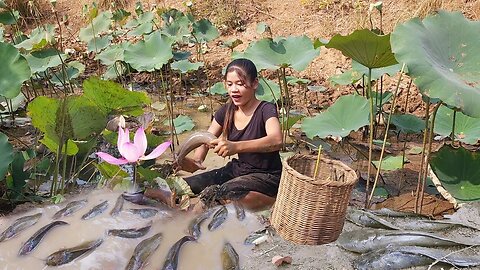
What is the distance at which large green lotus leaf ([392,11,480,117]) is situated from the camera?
2.13 m

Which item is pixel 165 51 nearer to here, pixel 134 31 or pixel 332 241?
pixel 134 31

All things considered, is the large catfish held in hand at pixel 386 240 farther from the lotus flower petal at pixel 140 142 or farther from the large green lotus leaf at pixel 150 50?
the large green lotus leaf at pixel 150 50

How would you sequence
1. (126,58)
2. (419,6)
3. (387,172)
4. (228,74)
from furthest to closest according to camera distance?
(419,6)
(126,58)
(387,172)
(228,74)

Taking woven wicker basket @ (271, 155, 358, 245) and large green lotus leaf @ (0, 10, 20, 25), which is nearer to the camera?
woven wicker basket @ (271, 155, 358, 245)

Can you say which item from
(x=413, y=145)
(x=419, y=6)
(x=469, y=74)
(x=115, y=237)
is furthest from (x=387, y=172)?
(x=419, y=6)

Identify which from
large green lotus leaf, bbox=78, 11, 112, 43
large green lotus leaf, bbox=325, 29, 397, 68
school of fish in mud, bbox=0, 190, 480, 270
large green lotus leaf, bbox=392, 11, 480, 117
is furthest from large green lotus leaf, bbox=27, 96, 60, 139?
large green lotus leaf, bbox=78, 11, 112, 43

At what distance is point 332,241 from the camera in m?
2.21

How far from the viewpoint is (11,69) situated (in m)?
3.05

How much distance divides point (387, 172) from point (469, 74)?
70.6 inches

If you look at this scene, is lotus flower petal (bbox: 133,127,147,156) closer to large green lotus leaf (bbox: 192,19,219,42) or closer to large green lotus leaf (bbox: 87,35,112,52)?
large green lotus leaf (bbox: 192,19,219,42)

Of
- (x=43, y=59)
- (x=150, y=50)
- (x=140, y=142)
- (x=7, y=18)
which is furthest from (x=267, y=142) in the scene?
(x=7, y=18)

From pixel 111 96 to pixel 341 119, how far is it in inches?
58.2

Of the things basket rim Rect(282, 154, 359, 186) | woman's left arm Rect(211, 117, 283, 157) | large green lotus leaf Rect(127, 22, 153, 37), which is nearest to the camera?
basket rim Rect(282, 154, 359, 186)

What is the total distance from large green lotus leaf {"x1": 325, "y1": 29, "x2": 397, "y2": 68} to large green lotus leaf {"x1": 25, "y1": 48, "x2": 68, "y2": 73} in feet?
9.66
